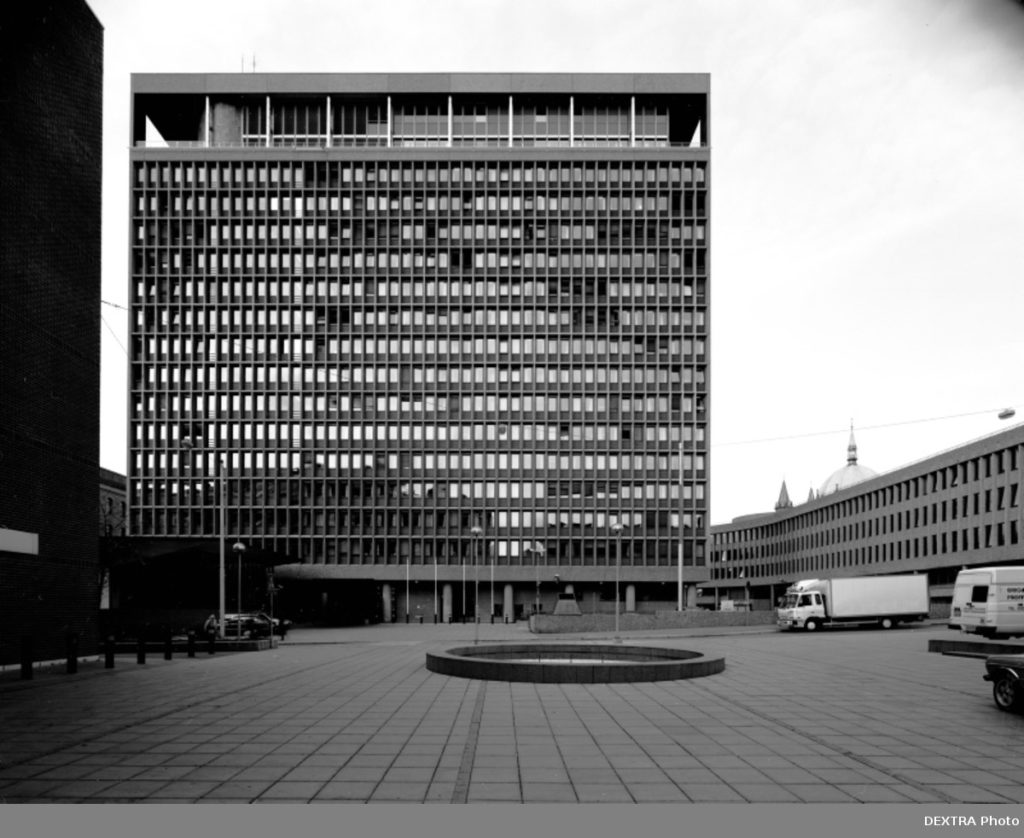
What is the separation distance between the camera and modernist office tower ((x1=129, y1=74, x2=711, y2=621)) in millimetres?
102688

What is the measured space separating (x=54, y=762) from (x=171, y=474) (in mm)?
93869

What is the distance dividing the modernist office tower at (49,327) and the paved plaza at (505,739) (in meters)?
4.22

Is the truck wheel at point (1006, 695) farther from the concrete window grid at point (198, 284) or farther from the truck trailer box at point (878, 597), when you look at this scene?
the concrete window grid at point (198, 284)

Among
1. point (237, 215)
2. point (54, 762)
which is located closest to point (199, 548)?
point (54, 762)

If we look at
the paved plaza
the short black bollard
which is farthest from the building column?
the short black bollard

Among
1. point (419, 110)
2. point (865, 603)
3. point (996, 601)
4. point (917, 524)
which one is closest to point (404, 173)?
point (419, 110)

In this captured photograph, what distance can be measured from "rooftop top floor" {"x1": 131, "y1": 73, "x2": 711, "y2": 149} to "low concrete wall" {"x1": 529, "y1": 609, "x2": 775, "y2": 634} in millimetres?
59121

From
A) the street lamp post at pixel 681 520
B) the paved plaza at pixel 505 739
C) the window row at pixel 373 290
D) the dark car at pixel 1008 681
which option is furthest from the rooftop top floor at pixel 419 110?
the dark car at pixel 1008 681

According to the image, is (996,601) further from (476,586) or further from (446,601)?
(446,601)

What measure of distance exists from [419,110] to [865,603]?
76.0m

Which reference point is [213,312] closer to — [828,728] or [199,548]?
[199,548]

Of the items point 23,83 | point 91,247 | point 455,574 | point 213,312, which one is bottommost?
point 455,574

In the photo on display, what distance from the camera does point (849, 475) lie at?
177750mm
